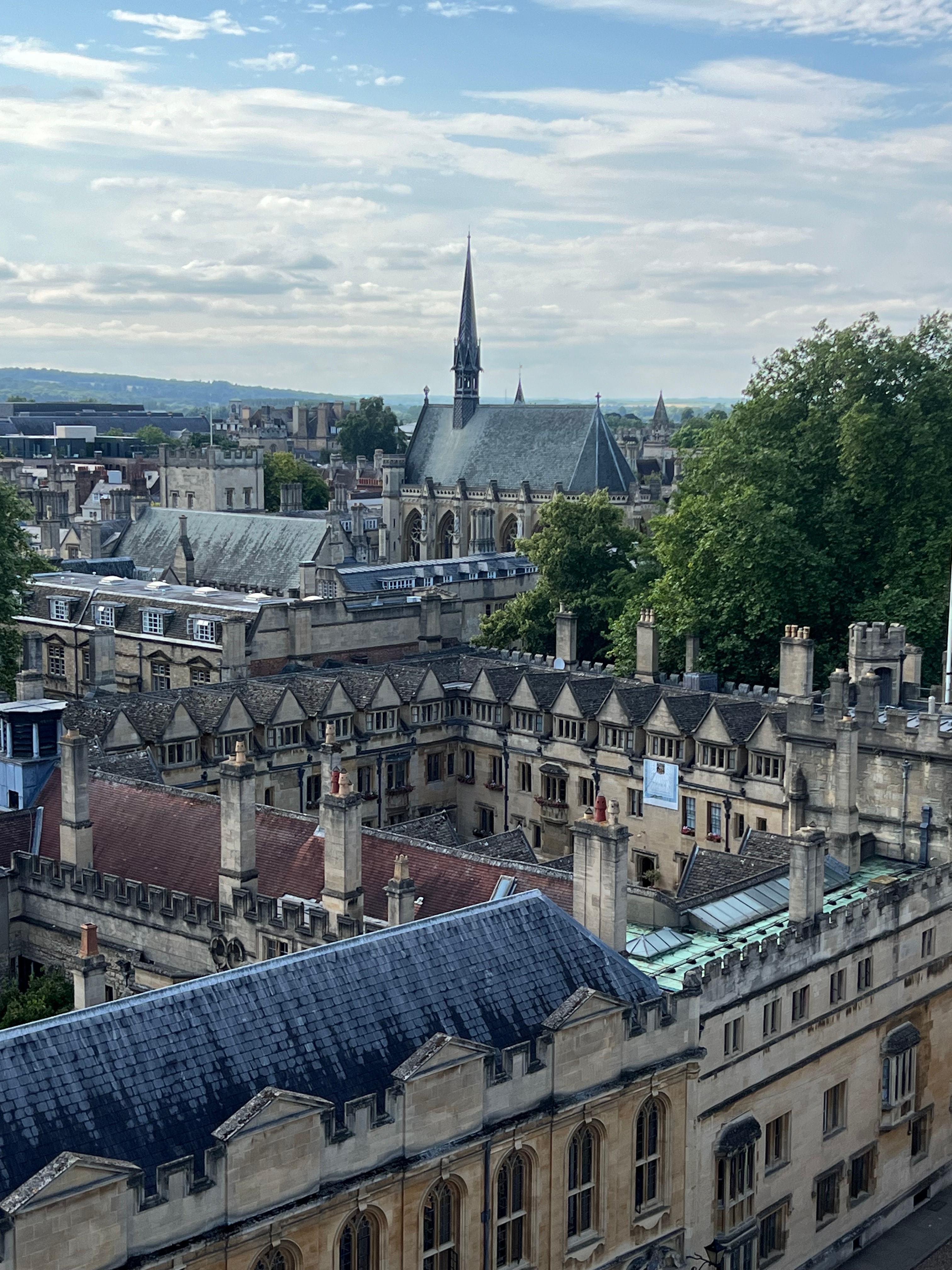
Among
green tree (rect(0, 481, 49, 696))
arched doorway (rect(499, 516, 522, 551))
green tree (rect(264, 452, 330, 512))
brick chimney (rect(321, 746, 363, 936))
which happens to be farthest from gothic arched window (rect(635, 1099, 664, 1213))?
green tree (rect(264, 452, 330, 512))

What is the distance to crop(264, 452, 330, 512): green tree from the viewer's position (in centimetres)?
13462

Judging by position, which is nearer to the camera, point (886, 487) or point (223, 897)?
point (223, 897)

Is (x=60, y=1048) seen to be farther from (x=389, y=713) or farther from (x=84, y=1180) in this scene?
(x=389, y=713)

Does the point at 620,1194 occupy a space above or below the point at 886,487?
below

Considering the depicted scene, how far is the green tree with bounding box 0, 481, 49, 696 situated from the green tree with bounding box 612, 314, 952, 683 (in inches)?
921

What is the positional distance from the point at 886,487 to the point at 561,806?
19.3 metres

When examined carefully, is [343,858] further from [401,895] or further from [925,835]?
[925,835]

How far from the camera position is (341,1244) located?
2417cm

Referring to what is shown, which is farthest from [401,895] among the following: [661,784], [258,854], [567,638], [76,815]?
[567,638]

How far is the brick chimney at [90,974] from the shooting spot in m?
27.0

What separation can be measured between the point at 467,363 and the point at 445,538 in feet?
60.1

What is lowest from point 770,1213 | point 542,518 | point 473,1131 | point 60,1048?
point 770,1213

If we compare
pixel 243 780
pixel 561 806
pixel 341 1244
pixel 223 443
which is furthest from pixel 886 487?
pixel 223 443

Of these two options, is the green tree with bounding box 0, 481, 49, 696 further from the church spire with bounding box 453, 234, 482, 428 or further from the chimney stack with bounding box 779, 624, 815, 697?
the church spire with bounding box 453, 234, 482, 428
